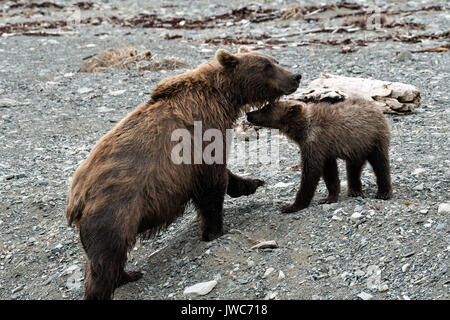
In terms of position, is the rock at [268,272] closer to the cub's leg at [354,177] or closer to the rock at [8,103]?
the cub's leg at [354,177]

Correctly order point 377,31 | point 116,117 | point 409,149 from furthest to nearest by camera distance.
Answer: point 377,31 < point 116,117 < point 409,149

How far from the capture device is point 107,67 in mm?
14156

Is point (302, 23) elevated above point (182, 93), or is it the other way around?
point (182, 93)

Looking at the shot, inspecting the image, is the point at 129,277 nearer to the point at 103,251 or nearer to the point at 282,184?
the point at 103,251

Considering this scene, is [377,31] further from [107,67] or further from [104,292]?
[104,292]

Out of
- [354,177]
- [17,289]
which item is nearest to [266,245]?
[354,177]

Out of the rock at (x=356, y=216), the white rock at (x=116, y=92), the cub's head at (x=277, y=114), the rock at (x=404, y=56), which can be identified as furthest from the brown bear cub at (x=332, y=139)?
the rock at (x=404, y=56)

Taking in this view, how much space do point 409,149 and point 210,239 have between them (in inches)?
132

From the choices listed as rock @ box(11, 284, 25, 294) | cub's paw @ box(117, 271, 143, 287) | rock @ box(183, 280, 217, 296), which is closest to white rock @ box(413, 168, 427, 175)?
rock @ box(183, 280, 217, 296)

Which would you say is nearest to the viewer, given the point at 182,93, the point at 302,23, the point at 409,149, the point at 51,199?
the point at 182,93

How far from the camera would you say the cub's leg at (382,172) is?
6.43 meters

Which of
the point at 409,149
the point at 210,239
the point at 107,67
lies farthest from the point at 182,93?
the point at 107,67

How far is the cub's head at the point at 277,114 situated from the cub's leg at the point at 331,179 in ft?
1.93

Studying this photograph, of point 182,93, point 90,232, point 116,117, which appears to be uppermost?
point 182,93
